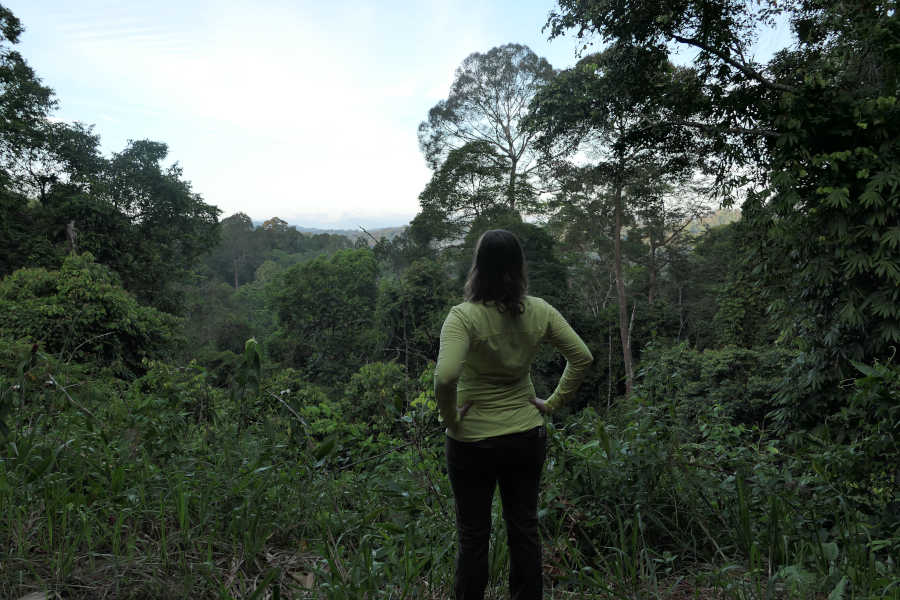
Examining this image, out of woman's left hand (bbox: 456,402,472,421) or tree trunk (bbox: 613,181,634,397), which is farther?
tree trunk (bbox: 613,181,634,397)

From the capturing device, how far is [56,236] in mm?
16391

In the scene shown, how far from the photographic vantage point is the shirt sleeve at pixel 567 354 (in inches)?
71.6

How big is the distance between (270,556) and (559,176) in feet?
62.3

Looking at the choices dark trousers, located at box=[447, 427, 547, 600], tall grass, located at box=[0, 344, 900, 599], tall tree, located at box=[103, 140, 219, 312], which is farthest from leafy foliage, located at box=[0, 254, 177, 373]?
dark trousers, located at box=[447, 427, 547, 600]

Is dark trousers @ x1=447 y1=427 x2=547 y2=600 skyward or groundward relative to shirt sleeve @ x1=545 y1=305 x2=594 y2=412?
groundward

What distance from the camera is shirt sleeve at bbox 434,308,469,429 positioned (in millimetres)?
1614

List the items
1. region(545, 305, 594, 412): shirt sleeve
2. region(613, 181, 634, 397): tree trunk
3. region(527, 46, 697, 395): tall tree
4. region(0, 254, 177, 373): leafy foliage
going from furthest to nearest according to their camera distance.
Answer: region(613, 181, 634, 397): tree trunk
region(0, 254, 177, 373): leafy foliage
region(527, 46, 697, 395): tall tree
region(545, 305, 594, 412): shirt sleeve

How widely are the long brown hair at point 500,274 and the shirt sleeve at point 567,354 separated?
160 millimetres

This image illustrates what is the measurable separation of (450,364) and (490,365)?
18 centimetres

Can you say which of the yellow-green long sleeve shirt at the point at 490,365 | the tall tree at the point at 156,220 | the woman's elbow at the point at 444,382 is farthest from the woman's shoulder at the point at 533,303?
the tall tree at the point at 156,220

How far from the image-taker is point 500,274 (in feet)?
5.63

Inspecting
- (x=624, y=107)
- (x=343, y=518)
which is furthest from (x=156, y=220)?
(x=343, y=518)

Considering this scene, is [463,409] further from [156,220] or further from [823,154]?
[156,220]

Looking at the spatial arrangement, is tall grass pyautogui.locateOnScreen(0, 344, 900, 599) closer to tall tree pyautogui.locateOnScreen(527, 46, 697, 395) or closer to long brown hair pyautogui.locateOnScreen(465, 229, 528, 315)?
long brown hair pyautogui.locateOnScreen(465, 229, 528, 315)
